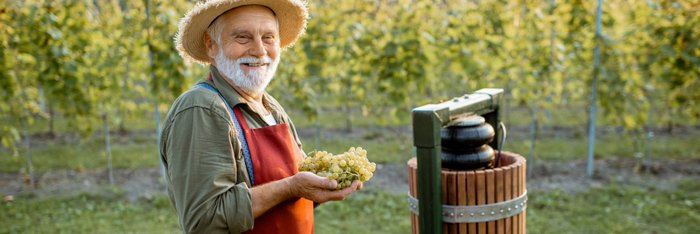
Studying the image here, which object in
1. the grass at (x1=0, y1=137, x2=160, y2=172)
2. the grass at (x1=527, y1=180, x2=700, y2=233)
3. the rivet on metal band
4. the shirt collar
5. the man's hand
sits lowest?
the grass at (x1=527, y1=180, x2=700, y2=233)

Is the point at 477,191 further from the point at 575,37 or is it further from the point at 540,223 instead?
the point at 575,37

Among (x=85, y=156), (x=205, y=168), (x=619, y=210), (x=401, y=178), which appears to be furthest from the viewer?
(x=85, y=156)

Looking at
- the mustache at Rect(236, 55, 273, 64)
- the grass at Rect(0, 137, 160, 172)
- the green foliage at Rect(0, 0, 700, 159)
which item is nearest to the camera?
the mustache at Rect(236, 55, 273, 64)

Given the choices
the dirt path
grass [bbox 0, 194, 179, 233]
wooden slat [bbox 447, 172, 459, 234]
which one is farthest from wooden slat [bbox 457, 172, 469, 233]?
the dirt path

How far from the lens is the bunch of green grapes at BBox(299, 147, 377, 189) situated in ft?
6.17

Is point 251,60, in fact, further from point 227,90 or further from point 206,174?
point 206,174

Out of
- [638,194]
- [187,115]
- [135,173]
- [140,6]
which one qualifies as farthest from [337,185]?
[135,173]

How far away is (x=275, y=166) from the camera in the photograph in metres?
1.99

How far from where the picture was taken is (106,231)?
5.25 meters

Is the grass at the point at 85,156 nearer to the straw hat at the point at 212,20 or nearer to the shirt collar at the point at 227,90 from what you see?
the straw hat at the point at 212,20

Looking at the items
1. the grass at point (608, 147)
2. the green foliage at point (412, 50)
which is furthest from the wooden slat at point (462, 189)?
the grass at point (608, 147)

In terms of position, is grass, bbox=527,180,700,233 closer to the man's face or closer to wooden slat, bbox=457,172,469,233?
wooden slat, bbox=457,172,469,233

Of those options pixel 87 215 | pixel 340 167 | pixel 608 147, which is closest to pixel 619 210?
pixel 608 147

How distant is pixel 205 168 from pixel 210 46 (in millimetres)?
562
